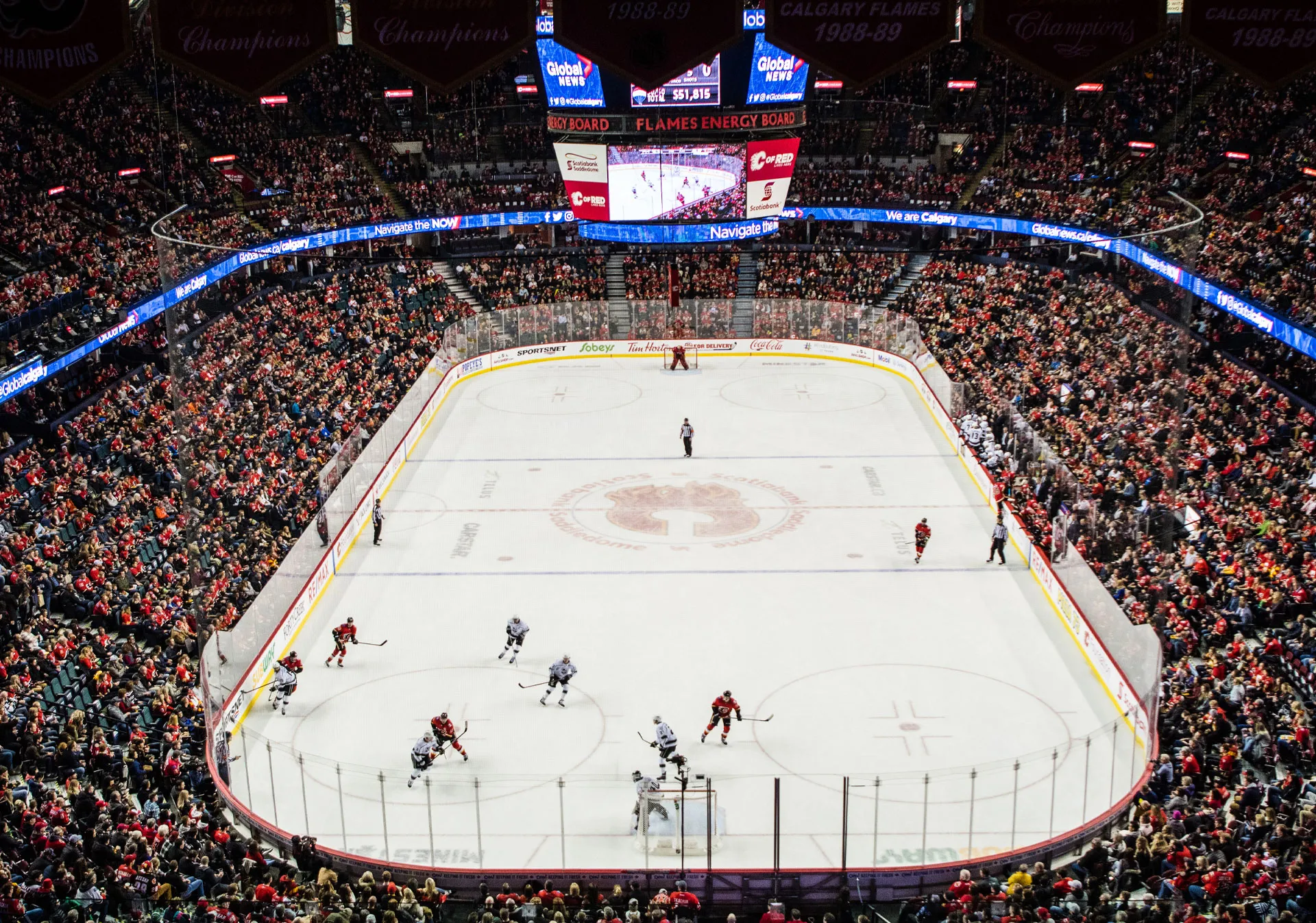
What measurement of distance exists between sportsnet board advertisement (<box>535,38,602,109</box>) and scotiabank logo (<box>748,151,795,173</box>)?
462 centimetres

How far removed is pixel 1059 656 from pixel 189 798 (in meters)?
13.9

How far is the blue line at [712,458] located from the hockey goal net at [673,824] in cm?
1881

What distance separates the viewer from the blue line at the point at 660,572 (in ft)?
91.0

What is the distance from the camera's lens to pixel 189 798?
1870 cm

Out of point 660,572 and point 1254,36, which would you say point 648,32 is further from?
point 660,572

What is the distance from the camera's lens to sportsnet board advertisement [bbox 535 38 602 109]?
37688mm

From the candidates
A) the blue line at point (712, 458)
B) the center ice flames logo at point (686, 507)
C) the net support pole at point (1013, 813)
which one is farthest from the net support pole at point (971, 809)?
the blue line at point (712, 458)

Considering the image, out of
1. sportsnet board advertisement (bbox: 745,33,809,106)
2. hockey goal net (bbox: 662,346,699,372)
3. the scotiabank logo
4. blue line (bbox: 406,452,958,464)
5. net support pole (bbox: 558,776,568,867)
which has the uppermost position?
sportsnet board advertisement (bbox: 745,33,809,106)

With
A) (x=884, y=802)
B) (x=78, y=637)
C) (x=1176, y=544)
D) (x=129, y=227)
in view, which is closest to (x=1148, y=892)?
(x=884, y=802)

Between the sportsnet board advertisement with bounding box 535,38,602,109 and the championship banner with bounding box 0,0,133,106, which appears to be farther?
the sportsnet board advertisement with bounding box 535,38,602,109

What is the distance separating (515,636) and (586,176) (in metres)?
20.5

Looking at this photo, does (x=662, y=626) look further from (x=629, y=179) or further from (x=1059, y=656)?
(x=629, y=179)

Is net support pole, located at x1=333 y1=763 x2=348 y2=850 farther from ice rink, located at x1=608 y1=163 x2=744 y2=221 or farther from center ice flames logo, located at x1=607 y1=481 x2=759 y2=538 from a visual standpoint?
ice rink, located at x1=608 y1=163 x2=744 y2=221

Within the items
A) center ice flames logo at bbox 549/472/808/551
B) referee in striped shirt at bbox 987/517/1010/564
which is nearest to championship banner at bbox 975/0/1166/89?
referee in striped shirt at bbox 987/517/1010/564
